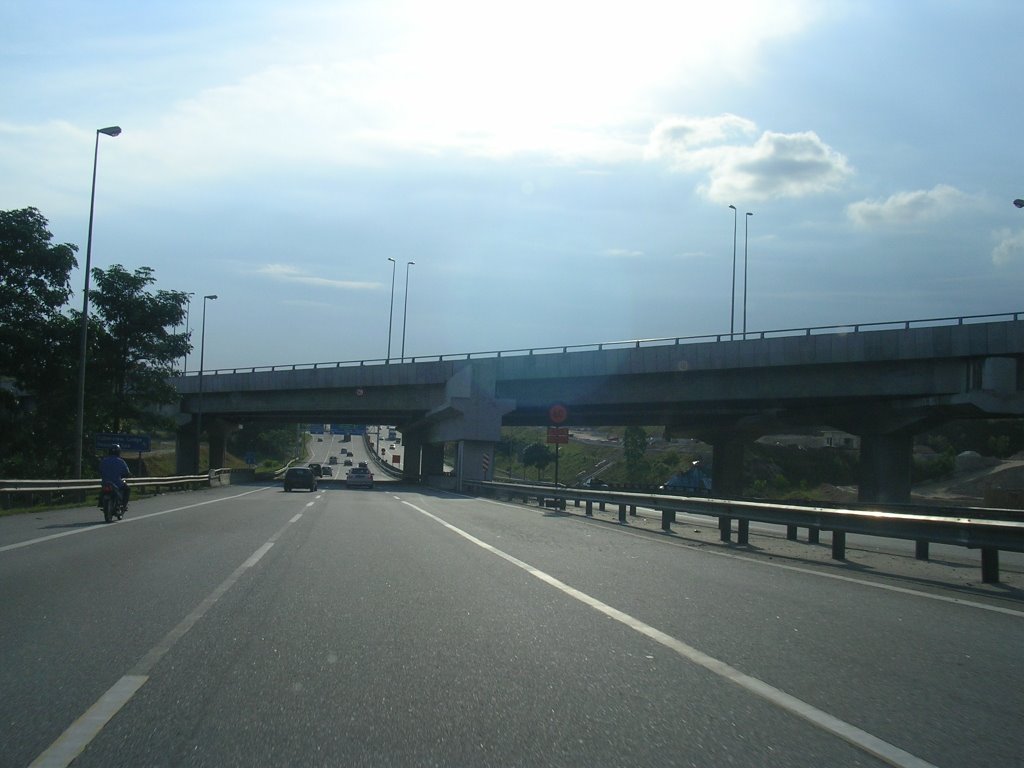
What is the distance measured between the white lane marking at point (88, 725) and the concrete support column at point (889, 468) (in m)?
42.6

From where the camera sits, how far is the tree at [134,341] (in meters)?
50.4

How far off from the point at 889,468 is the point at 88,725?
44009mm

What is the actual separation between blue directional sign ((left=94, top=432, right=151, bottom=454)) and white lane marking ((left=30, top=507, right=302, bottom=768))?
3857 centimetres

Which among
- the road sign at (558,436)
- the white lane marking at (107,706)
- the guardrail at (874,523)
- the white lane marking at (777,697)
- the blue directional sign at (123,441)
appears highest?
the road sign at (558,436)

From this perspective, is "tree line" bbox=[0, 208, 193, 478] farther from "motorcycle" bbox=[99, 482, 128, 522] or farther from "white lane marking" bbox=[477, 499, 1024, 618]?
"white lane marking" bbox=[477, 499, 1024, 618]

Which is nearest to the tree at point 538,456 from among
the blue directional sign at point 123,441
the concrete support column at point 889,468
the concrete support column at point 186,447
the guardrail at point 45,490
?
the concrete support column at point 186,447

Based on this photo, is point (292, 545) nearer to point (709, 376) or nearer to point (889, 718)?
point (889, 718)

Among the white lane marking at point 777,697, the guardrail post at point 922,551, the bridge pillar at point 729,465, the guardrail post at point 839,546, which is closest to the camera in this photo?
the white lane marking at point 777,697

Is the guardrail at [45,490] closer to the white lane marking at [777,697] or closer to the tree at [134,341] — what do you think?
the tree at [134,341]

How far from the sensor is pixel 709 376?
156ft

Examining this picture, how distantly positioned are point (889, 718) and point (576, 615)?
4.09 m

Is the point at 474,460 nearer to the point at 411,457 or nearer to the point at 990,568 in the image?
the point at 411,457

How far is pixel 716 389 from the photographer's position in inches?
1863

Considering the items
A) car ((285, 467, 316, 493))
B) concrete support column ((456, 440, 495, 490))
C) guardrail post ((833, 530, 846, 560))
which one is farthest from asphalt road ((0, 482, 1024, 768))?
concrete support column ((456, 440, 495, 490))
